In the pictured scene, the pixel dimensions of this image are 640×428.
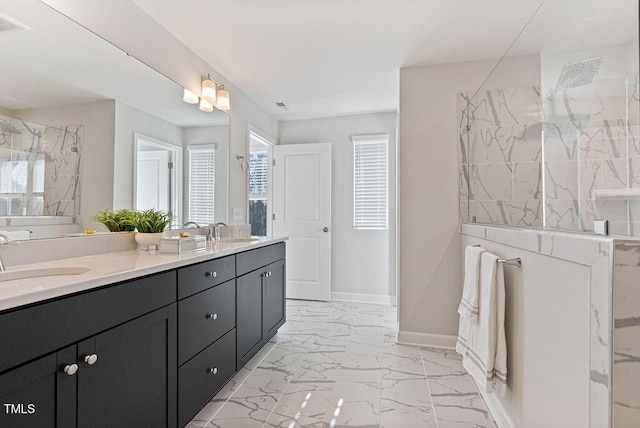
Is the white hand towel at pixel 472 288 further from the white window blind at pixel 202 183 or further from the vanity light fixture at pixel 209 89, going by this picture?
the vanity light fixture at pixel 209 89

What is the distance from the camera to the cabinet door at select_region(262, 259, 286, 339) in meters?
2.57

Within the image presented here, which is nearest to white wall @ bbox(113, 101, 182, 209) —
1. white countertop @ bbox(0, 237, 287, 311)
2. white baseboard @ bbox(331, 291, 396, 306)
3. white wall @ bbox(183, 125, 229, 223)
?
white countertop @ bbox(0, 237, 287, 311)

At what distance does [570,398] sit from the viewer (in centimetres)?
106

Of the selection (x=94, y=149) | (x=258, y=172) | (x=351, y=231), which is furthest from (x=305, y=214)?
(x=94, y=149)

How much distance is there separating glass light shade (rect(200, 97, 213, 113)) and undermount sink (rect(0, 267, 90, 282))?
5.59 ft

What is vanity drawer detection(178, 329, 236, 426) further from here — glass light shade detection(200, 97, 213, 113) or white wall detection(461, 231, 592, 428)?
glass light shade detection(200, 97, 213, 113)

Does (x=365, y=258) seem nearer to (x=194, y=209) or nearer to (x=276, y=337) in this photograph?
(x=276, y=337)

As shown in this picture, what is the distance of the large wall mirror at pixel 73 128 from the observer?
4.46 feet

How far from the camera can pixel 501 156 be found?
86.4 inches

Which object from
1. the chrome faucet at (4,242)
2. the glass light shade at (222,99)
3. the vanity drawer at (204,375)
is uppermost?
the glass light shade at (222,99)

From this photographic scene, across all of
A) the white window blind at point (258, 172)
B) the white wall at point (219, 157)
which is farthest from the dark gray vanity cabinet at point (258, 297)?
the white window blind at point (258, 172)

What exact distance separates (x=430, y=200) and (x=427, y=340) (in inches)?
47.1

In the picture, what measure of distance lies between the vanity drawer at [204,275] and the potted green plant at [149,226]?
0.44m

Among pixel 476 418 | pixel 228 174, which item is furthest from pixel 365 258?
pixel 476 418
